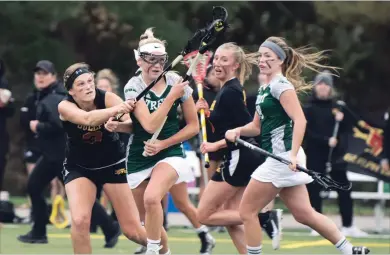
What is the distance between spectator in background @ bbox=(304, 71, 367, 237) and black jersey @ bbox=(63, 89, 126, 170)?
6.06 meters

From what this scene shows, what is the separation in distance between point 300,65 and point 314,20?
45.3 feet

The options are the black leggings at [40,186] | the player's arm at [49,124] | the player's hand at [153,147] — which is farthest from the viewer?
the player's arm at [49,124]

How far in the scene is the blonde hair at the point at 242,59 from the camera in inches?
458

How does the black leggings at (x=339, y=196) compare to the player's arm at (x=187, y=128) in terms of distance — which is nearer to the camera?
the player's arm at (x=187, y=128)

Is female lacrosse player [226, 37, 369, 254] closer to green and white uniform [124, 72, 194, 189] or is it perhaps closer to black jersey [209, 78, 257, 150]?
green and white uniform [124, 72, 194, 189]

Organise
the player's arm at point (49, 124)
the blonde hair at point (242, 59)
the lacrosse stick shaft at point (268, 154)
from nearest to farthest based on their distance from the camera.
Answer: the lacrosse stick shaft at point (268, 154)
the blonde hair at point (242, 59)
the player's arm at point (49, 124)

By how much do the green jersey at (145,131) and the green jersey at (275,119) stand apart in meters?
0.72

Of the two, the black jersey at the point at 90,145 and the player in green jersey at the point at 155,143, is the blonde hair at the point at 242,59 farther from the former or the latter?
the black jersey at the point at 90,145

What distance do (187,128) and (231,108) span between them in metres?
0.91

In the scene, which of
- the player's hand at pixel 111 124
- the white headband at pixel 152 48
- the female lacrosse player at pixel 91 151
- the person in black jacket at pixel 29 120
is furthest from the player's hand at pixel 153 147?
the person in black jacket at pixel 29 120

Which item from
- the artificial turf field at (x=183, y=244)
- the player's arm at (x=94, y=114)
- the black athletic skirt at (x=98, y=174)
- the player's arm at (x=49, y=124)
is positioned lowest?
the artificial turf field at (x=183, y=244)

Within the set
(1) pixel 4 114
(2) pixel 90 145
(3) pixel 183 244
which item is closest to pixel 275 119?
(2) pixel 90 145

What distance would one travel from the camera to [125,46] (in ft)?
83.1

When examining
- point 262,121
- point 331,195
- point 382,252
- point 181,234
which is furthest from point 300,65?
point 331,195
